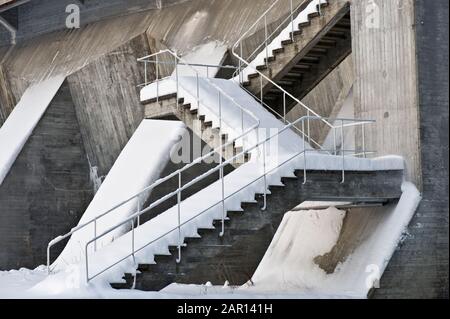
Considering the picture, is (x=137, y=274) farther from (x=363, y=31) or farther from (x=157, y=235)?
(x=363, y=31)

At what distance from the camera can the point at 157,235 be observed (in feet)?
63.2

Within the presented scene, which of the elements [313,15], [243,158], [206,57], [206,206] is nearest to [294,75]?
[313,15]

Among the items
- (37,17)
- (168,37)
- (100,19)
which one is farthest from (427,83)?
(37,17)

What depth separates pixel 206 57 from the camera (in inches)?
1168

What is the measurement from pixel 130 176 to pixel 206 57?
3.76 meters

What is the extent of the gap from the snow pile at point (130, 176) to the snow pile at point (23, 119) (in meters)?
4.65

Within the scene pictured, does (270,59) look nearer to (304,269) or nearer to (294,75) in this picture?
(294,75)

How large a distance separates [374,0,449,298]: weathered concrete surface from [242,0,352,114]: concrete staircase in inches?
99.9

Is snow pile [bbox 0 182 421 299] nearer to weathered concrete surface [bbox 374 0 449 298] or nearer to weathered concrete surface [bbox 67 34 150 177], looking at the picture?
weathered concrete surface [bbox 374 0 449 298]

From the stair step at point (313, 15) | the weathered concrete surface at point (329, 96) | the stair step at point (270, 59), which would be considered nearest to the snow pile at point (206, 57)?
the weathered concrete surface at point (329, 96)

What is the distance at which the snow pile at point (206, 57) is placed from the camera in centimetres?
2888

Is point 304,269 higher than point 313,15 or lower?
lower

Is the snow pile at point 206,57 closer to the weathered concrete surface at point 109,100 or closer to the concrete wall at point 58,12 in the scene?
the weathered concrete surface at point 109,100
